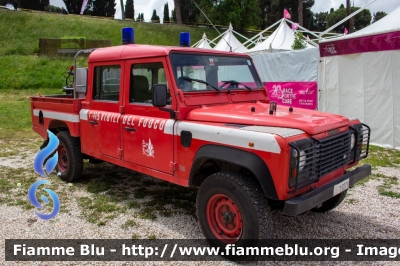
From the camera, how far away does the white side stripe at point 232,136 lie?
3.07 meters

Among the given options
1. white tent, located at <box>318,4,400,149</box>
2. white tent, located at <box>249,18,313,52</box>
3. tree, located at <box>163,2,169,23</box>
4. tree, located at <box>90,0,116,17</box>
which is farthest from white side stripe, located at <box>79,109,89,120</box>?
tree, located at <box>163,2,169,23</box>

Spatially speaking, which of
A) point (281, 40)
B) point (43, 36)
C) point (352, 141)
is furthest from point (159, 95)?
point (43, 36)

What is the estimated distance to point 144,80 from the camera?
444 cm

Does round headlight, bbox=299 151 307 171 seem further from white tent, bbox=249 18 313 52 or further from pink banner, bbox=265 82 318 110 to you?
white tent, bbox=249 18 313 52

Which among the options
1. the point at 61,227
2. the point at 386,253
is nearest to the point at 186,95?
the point at 61,227

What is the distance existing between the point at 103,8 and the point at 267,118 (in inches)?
2163

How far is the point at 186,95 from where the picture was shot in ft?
13.2

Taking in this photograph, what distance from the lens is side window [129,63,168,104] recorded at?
4227 mm

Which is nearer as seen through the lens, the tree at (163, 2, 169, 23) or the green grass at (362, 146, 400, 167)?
the green grass at (362, 146, 400, 167)

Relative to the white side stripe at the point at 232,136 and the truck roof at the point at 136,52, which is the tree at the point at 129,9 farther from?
the white side stripe at the point at 232,136

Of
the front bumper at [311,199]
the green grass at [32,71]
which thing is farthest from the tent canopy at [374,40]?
the green grass at [32,71]

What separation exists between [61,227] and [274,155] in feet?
9.15

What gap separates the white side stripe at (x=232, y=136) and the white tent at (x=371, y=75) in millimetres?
6251

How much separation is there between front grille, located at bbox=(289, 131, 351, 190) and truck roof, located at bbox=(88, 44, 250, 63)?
188cm
